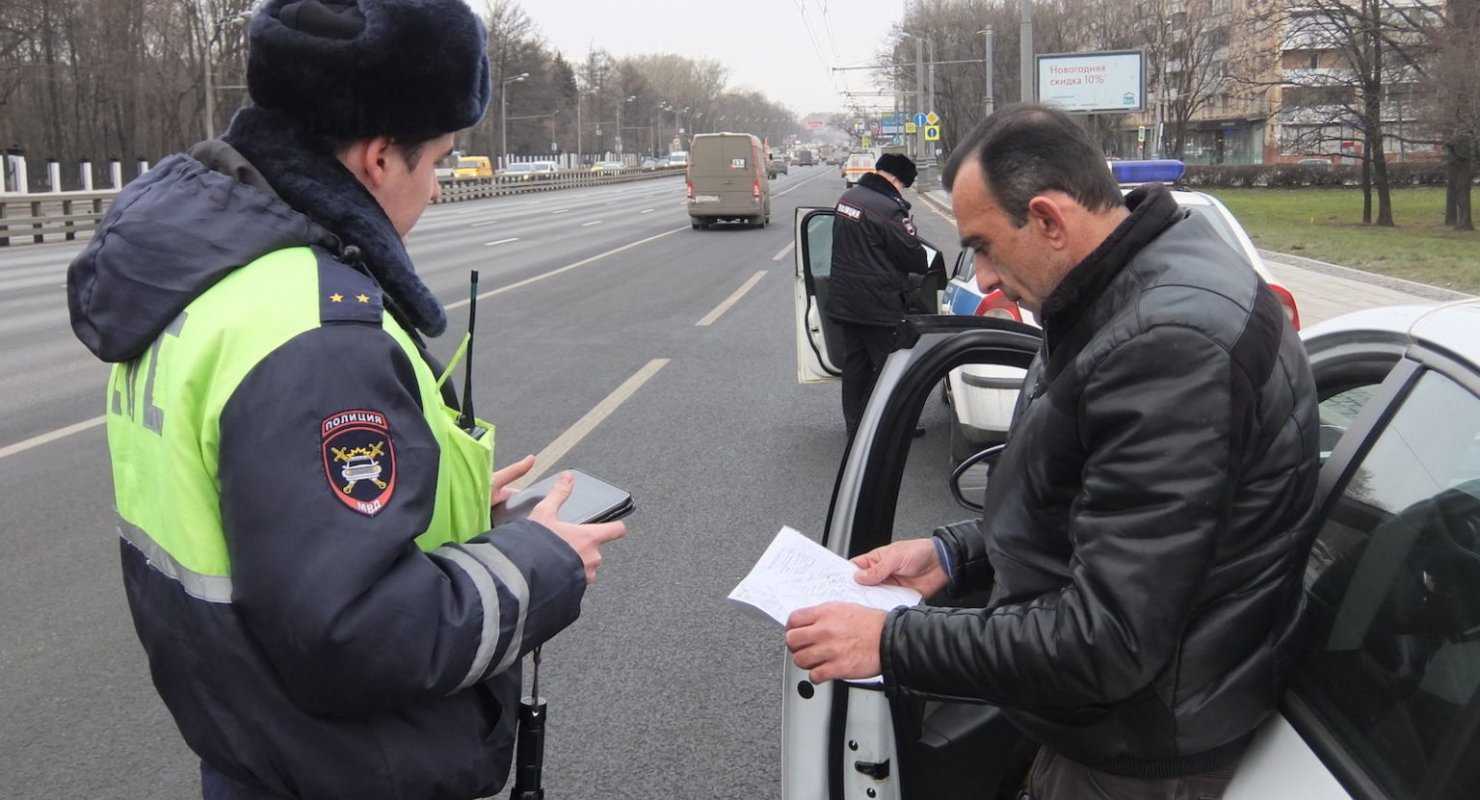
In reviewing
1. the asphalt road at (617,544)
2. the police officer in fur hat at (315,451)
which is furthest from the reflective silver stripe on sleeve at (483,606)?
the asphalt road at (617,544)

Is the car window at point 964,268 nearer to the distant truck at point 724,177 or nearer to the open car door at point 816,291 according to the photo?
the open car door at point 816,291

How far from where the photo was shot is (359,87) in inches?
61.9

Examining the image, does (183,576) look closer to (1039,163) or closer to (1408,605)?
(1039,163)

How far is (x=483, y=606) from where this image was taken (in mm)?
1531

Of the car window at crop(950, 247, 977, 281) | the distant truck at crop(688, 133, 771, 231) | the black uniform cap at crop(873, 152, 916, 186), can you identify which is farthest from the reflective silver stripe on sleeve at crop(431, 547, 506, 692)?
the distant truck at crop(688, 133, 771, 231)

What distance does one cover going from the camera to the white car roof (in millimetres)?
1639

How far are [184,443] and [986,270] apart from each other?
1.25 meters

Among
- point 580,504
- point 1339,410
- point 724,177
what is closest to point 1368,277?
point 1339,410

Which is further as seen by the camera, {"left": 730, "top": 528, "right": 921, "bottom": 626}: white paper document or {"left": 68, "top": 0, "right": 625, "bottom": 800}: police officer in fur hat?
{"left": 730, "top": 528, "right": 921, "bottom": 626}: white paper document

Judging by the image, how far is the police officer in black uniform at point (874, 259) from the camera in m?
7.43

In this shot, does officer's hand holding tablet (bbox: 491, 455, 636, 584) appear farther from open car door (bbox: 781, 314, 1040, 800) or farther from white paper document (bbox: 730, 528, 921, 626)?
open car door (bbox: 781, 314, 1040, 800)

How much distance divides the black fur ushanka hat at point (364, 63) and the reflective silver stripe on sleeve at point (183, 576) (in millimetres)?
573

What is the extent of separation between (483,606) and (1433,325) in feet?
4.55

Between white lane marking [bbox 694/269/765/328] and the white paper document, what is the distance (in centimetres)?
1137
